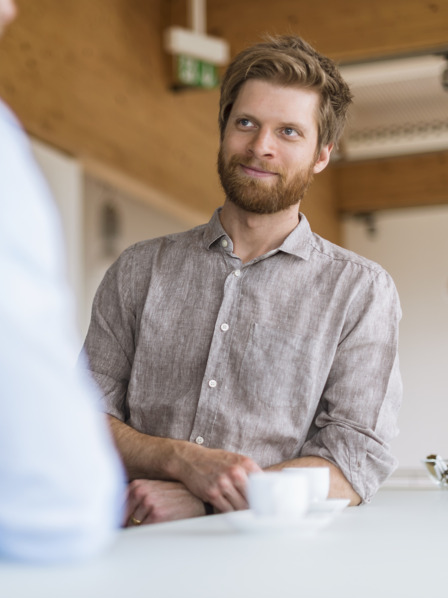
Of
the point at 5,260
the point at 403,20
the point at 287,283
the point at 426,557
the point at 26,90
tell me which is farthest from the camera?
the point at 403,20

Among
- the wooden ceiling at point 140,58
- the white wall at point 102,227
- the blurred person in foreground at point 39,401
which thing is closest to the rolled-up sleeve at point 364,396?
the blurred person in foreground at point 39,401

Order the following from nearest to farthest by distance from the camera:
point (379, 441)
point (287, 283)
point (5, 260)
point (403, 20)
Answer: point (5, 260) → point (379, 441) → point (287, 283) → point (403, 20)

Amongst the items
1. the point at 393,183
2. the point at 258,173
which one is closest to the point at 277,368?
the point at 258,173

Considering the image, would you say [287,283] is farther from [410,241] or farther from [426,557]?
[410,241]

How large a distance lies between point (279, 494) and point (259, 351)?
756 millimetres

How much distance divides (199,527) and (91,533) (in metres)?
0.33

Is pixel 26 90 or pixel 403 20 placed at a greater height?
pixel 403 20

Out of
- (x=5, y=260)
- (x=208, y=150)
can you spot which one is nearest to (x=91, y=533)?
(x=5, y=260)

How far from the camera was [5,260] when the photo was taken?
559 millimetres

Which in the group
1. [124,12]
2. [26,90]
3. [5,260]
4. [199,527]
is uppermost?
[124,12]

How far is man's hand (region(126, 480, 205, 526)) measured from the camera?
1.40 metres

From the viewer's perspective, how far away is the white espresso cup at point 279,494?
0.84m

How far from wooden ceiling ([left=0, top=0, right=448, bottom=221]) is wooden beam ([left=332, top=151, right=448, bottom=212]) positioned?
331cm

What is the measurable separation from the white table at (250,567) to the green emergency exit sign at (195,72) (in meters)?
3.58
